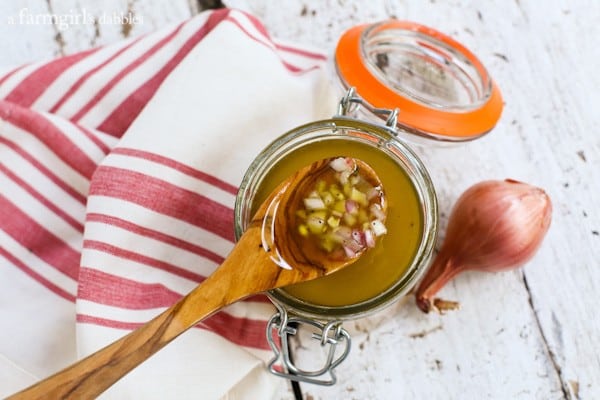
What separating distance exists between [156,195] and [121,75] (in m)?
0.20

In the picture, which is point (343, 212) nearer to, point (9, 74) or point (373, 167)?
point (373, 167)

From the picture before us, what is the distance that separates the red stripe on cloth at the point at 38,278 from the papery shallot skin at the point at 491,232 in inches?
18.0

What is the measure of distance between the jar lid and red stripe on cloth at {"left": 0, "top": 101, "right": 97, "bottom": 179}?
353 millimetres

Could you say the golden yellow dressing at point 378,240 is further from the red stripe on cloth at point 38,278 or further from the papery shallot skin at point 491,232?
the red stripe on cloth at point 38,278

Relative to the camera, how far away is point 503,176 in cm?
93

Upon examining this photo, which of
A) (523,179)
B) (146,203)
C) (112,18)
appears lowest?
(523,179)

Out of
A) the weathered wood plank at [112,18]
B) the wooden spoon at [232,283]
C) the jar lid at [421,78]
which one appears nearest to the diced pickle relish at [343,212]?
the wooden spoon at [232,283]

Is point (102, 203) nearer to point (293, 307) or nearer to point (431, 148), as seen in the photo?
point (293, 307)

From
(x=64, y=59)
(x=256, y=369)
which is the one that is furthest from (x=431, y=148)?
(x=64, y=59)

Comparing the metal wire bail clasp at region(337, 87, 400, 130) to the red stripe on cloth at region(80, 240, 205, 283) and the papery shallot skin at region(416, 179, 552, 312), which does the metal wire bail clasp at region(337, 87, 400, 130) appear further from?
the red stripe on cloth at region(80, 240, 205, 283)

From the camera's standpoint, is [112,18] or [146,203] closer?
[146,203]

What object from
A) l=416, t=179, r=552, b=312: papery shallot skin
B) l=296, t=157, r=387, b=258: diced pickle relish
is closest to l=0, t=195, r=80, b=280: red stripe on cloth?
l=296, t=157, r=387, b=258: diced pickle relish

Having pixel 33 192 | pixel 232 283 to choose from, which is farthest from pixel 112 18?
pixel 232 283

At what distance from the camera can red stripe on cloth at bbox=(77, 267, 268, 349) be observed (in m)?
0.77
